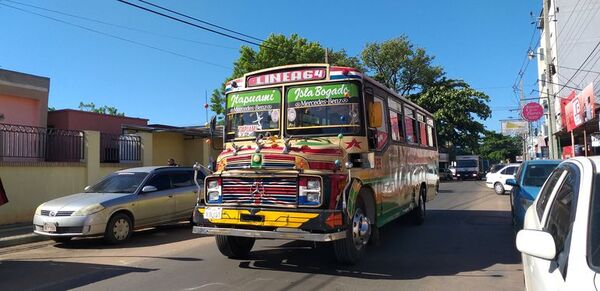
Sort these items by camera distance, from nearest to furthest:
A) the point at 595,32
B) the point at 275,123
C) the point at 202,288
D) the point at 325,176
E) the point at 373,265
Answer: the point at 202,288 < the point at 325,176 < the point at 373,265 < the point at 275,123 < the point at 595,32

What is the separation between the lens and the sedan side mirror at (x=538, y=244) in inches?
118

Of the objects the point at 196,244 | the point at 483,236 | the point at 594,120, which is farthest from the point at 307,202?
the point at 594,120

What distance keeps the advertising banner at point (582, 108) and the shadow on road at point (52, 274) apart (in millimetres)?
20920

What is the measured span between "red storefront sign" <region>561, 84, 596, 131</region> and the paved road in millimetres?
13692

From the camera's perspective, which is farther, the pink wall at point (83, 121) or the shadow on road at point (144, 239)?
the pink wall at point (83, 121)

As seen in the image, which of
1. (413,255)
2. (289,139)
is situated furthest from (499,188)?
(289,139)

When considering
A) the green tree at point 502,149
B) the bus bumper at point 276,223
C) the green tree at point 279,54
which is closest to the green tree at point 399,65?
the green tree at point 279,54

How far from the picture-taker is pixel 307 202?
7090mm

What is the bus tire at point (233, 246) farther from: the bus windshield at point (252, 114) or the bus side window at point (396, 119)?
the bus side window at point (396, 119)

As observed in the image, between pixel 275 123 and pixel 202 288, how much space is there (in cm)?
295

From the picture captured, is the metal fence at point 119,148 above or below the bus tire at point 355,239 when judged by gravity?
above

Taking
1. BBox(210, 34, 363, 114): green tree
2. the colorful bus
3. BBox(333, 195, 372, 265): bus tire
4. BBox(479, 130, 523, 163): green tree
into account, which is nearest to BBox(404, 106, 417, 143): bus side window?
the colorful bus

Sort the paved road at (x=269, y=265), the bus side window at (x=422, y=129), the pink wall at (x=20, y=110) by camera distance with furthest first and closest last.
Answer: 1. the pink wall at (x=20, y=110)
2. the bus side window at (x=422, y=129)
3. the paved road at (x=269, y=265)

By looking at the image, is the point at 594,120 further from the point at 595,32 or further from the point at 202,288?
the point at 595,32
